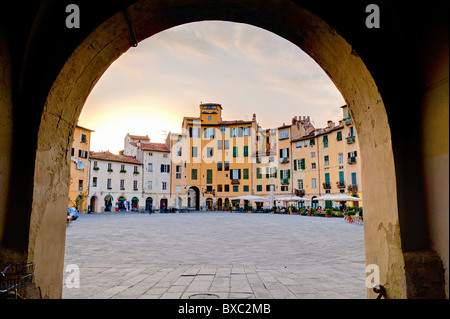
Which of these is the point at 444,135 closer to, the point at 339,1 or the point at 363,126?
the point at 363,126

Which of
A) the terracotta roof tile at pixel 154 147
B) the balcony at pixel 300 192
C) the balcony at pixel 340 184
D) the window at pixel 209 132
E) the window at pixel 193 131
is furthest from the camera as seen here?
the window at pixel 209 132

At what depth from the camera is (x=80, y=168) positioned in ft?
136

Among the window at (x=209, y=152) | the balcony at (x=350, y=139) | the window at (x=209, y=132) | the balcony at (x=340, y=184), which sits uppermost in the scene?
the window at (x=209, y=132)

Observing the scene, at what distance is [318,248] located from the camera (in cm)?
1010

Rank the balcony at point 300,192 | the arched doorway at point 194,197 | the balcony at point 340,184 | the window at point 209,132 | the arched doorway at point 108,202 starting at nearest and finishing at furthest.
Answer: the balcony at point 340,184
the balcony at point 300,192
the arched doorway at point 108,202
the window at point 209,132
the arched doorway at point 194,197

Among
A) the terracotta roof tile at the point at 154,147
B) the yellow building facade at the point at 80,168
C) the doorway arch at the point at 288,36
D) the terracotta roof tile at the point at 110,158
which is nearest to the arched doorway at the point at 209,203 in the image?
the terracotta roof tile at the point at 154,147

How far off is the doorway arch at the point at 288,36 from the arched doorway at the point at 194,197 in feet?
168

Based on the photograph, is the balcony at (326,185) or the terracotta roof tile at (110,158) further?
the terracotta roof tile at (110,158)

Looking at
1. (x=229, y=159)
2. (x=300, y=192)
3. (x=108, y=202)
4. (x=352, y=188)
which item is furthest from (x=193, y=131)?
(x=352, y=188)

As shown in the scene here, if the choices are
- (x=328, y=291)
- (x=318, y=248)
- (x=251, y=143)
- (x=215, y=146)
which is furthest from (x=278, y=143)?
(x=328, y=291)

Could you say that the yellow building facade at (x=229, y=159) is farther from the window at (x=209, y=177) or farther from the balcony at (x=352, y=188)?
the balcony at (x=352, y=188)

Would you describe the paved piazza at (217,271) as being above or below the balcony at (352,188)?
below

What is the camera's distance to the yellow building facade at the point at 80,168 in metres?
40.2

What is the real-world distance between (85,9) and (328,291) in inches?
210
